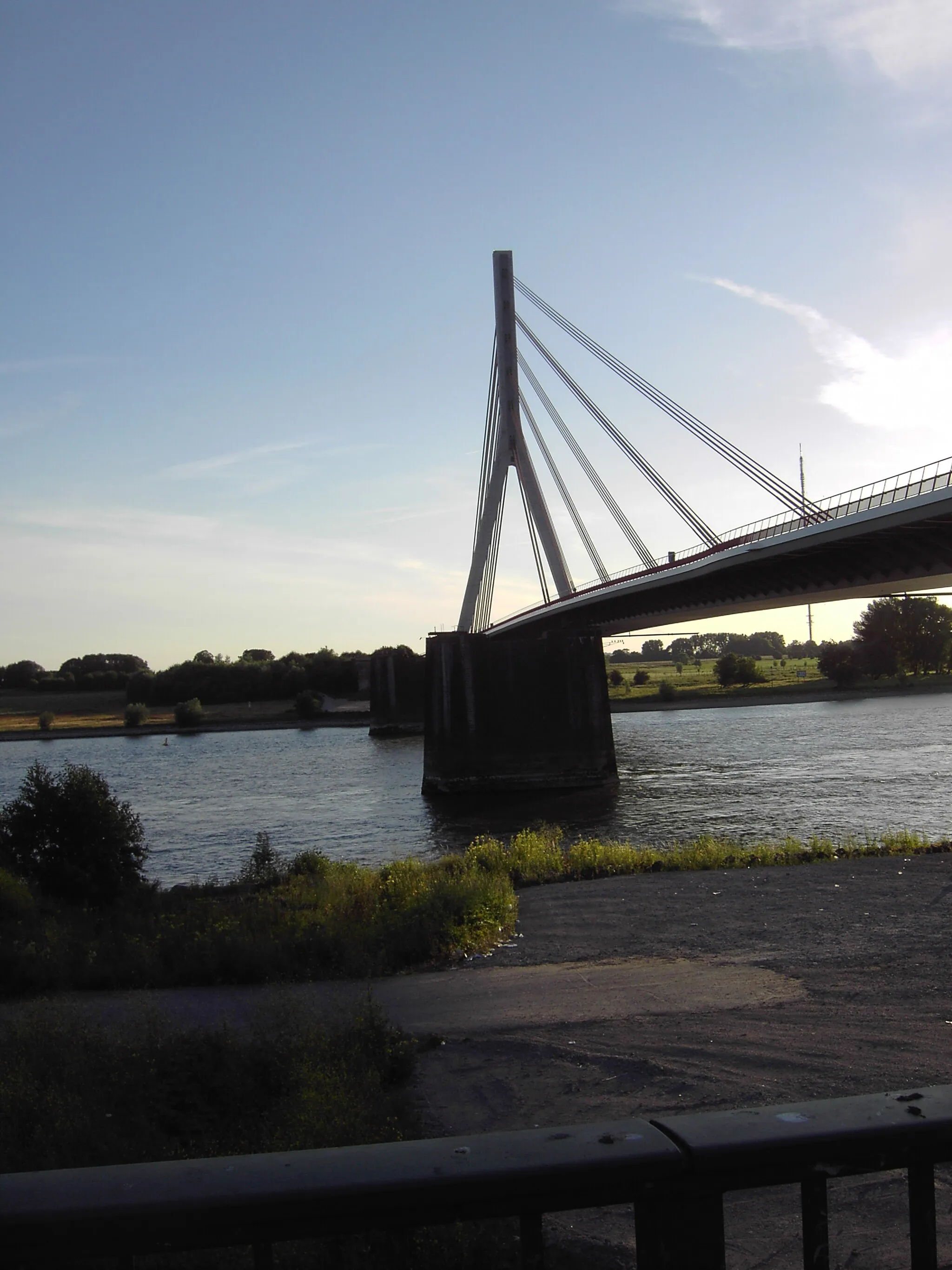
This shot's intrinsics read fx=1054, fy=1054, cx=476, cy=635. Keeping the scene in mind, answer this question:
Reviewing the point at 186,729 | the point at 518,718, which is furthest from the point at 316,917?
the point at 186,729

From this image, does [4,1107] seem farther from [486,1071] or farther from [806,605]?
[806,605]

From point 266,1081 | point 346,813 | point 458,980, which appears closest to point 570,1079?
point 266,1081

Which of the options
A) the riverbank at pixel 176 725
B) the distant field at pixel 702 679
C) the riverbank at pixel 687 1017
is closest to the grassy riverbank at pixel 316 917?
the riverbank at pixel 687 1017

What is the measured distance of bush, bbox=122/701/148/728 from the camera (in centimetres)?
9981

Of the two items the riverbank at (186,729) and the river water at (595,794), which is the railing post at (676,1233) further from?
the riverbank at (186,729)

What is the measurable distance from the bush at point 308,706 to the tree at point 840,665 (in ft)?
153

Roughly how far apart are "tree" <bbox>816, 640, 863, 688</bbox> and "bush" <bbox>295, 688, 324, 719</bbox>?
4660 centimetres

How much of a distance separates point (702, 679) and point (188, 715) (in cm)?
5150

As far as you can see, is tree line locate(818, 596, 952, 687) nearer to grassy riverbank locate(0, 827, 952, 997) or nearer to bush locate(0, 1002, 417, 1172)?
grassy riverbank locate(0, 827, 952, 997)

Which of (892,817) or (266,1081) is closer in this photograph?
(266,1081)

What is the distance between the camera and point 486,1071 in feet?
22.8

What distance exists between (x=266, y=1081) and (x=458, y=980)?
4290 mm

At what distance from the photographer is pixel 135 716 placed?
100250 mm

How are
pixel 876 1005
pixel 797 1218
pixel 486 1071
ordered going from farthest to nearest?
pixel 876 1005, pixel 486 1071, pixel 797 1218
